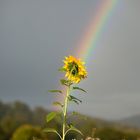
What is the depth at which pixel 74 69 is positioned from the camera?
8.27m

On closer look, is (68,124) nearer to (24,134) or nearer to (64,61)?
(64,61)

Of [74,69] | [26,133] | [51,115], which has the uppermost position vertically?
[26,133]

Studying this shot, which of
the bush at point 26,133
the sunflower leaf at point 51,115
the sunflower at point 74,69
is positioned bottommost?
Answer: the sunflower leaf at point 51,115

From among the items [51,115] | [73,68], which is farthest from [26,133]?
[73,68]

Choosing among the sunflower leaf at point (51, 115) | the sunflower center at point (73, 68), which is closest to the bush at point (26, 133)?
the sunflower leaf at point (51, 115)

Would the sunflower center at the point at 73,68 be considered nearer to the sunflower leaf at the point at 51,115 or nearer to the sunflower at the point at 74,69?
the sunflower at the point at 74,69

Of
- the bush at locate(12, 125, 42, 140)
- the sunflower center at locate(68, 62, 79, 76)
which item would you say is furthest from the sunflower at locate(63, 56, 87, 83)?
the bush at locate(12, 125, 42, 140)

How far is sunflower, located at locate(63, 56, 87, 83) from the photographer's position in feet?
27.1

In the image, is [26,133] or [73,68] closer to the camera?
[73,68]

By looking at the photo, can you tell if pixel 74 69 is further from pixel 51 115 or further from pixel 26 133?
pixel 26 133

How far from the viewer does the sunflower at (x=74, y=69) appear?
8273 millimetres

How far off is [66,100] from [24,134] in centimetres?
1938

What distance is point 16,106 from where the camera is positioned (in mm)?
123938

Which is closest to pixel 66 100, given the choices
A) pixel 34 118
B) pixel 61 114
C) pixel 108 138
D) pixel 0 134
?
pixel 61 114
